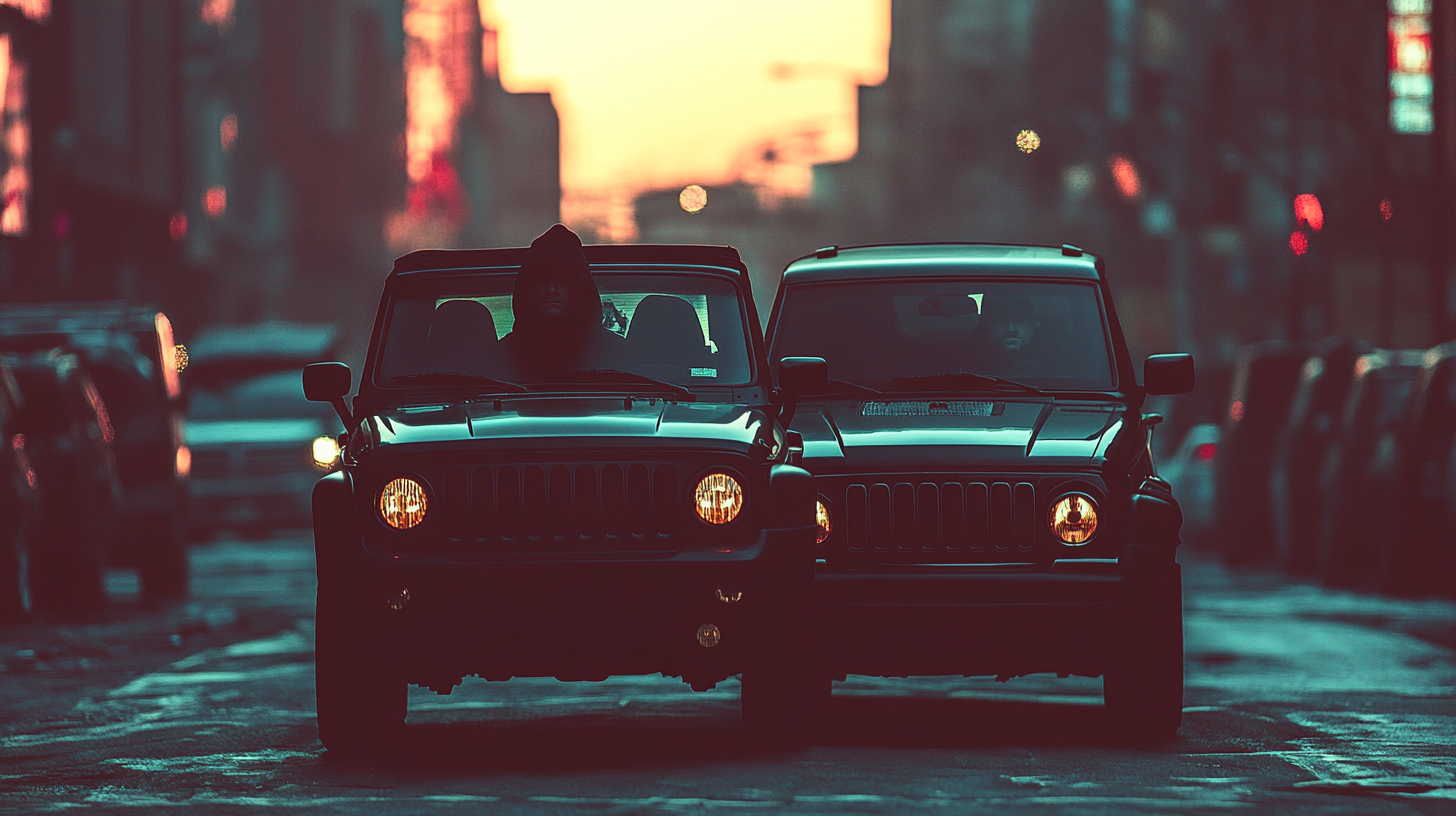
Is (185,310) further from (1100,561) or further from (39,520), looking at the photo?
(1100,561)

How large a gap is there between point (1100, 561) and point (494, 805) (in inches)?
118

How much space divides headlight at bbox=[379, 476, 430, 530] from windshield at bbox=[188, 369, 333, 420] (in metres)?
22.6

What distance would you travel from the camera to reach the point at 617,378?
425 inches

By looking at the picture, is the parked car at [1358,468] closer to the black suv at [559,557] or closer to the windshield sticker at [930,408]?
the windshield sticker at [930,408]

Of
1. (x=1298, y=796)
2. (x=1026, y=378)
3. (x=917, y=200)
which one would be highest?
(x=1026, y=378)

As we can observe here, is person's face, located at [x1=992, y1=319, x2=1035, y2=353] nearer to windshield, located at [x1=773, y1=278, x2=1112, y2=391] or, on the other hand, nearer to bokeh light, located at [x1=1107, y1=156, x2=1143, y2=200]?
windshield, located at [x1=773, y1=278, x2=1112, y2=391]

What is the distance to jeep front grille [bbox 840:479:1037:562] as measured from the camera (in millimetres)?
10805

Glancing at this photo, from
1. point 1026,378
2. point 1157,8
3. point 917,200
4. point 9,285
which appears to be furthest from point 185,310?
point 917,200

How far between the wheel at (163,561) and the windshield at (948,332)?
418 inches

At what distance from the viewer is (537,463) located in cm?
989

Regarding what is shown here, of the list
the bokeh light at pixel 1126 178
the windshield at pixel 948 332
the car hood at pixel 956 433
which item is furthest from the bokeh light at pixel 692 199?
the car hood at pixel 956 433

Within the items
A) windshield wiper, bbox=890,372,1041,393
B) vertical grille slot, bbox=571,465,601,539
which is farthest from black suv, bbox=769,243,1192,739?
vertical grille slot, bbox=571,465,601,539

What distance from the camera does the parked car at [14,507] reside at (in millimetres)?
17859

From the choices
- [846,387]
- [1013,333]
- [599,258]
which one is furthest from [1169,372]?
[599,258]
